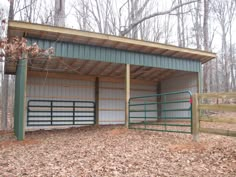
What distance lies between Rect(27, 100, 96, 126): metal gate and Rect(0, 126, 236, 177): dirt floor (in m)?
3.73

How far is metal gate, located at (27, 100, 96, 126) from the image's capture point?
9.10 m

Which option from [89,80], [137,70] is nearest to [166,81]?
[137,70]

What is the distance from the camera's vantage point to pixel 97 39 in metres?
6.72

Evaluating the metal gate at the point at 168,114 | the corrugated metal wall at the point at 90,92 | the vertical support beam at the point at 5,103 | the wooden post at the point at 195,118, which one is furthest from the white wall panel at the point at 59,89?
the wooden post at the point at 195,118

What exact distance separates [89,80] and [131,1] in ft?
30.6

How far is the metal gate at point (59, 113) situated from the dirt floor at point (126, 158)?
12.2ft

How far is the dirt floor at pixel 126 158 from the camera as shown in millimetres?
3277

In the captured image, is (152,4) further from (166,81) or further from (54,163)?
(54,163)

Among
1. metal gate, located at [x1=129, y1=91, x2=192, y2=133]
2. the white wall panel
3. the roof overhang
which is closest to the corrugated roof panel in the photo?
the roof overhang

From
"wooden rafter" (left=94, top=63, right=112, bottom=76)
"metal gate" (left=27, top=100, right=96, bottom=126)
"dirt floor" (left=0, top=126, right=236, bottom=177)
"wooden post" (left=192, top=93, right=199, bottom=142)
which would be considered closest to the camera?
"dirt floor" (left=0, top=126, right=236, bottom=177)

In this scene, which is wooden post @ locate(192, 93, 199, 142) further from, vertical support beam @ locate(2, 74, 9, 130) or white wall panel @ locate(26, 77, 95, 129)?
vertical support beam @ locate(2, 74, 9, 130)

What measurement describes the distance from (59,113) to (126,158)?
6348mm

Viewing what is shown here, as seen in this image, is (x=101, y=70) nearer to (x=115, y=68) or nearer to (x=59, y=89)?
(x=115, y=68)

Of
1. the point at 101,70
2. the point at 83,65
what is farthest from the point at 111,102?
the point at 83,65
